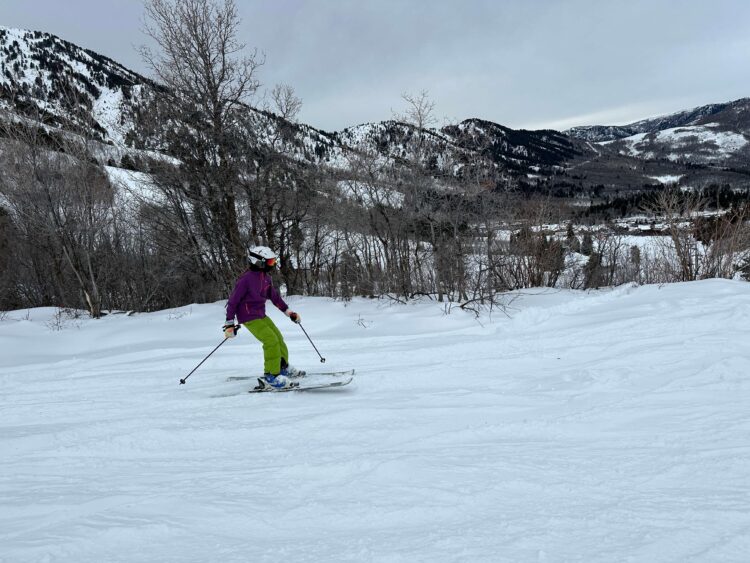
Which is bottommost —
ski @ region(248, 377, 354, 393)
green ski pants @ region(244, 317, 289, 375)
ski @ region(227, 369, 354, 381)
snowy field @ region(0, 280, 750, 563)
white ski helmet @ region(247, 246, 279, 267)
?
snowy field @ region(0, 280, 750, 563)

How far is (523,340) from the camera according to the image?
757 cm

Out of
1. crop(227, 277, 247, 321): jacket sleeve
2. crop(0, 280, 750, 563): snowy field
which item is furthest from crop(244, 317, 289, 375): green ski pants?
crop(0, 280, 750, 563): snowy field

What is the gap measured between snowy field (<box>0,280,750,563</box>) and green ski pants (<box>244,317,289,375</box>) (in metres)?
0.44

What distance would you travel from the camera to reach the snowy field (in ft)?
8.65

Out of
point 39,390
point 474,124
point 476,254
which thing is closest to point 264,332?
Result: point 39,390

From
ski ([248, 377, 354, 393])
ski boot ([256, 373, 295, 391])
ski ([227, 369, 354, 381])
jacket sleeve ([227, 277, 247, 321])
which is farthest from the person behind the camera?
ski ([227, 369, 354, 381])

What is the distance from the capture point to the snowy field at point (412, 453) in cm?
264

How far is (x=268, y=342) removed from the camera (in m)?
6.13

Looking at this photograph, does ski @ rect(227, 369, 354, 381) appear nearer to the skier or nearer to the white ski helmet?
the skier

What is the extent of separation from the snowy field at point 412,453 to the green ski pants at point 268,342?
0.44 metres

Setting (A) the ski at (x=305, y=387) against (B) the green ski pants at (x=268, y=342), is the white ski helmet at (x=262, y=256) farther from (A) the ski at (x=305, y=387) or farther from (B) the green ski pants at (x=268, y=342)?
(A) the ski at (x=305, y=387)

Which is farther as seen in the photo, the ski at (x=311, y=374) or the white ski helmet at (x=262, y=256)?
the ski at (x=311, y=374)

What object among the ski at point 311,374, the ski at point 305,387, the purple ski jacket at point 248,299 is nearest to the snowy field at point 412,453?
the ski at point 305,387

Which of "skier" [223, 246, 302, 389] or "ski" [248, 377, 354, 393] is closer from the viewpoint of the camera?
"ski" [248, 377, 354, 393]
